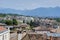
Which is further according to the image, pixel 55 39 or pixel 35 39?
pixel 35 39

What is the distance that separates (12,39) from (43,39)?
585 centimetres

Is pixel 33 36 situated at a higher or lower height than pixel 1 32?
lower

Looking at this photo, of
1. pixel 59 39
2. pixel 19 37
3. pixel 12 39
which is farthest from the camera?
pixel 12 39

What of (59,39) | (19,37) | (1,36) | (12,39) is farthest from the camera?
(12,39)

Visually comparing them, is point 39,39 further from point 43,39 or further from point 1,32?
point 1,32

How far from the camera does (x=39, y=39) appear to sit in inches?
1137

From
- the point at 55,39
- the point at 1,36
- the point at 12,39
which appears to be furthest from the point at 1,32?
the point at 12,39

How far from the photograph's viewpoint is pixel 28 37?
29.0m

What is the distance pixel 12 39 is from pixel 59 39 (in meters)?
10.5

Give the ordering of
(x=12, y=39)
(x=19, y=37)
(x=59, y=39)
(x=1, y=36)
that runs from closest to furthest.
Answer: (x=1, y=36), (x=59, y=39), (x=19, y=37), (x=12, y=39)

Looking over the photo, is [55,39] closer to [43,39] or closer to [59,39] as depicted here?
[59,39]

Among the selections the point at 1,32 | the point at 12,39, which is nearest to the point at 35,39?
the point at 12,39

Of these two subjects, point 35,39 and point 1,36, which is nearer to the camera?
point 1,36

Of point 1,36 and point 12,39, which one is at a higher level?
point 1,36
